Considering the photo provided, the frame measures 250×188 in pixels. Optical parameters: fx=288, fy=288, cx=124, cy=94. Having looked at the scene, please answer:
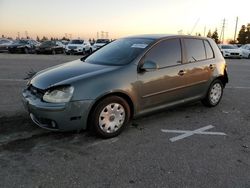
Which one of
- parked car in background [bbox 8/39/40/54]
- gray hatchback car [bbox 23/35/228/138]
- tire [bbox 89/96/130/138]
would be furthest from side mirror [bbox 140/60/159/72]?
parked car in background [bbox 8/39/40/54]

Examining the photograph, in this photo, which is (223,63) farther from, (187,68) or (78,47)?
(78,47)

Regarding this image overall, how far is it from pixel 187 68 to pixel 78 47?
23988 millimetres

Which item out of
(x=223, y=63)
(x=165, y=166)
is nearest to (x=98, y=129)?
(x=165, y=166)

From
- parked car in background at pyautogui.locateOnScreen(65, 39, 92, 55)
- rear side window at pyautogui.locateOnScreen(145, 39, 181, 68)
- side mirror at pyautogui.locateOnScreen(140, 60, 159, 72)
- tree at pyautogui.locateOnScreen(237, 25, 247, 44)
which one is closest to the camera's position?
side mirror at pyautogui.locateOnScreen(140, 60, 159, 72)

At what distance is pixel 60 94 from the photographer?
13.8 feet

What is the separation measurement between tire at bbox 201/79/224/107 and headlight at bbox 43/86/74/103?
3.45 m

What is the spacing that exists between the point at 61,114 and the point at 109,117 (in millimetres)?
784

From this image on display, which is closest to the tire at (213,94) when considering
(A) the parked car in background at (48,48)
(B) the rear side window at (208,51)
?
(B) the rear side window at (208,51)

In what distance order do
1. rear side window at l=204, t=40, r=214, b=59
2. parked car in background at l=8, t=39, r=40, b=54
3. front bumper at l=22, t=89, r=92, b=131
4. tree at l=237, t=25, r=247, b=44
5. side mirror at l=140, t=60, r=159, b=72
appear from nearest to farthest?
front bumper at l=22, t=89, r=92, b=131, side mirror at l=140, t=60, r=159, b=72, rear side window at l=204, t=40, r=214, b=59, parked car in background at l=8, t=39, r=40, b=54, tree at l=237, t=25, r=247, b=44

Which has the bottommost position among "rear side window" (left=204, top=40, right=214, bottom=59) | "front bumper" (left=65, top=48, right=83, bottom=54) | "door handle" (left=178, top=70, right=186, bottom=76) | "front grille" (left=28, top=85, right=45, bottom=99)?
"front bumper" (left=65, top=48, right=83, bottom=54)

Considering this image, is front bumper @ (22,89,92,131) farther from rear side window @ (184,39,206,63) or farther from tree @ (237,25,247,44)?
tree @ (237,25,247,44)

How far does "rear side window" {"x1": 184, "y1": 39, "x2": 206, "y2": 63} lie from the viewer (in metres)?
5.77

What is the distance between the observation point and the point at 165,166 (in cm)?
370

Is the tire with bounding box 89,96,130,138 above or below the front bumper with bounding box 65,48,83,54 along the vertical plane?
above
